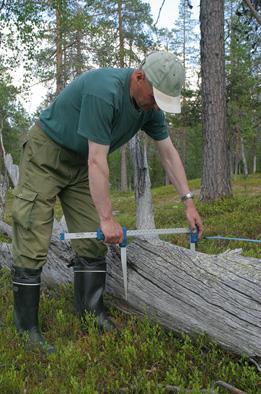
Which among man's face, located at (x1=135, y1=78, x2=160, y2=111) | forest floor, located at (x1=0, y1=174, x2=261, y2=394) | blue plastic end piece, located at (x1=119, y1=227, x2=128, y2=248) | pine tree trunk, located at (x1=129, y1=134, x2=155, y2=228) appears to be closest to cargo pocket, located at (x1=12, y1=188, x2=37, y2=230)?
blue plastic end piece, located at (x1=119, y1=227, x2=128, y2=248)

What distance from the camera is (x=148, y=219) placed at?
7.98 meters

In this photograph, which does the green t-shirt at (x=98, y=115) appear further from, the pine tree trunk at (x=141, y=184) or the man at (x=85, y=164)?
the pine tree trunk at (x=141, y=184)

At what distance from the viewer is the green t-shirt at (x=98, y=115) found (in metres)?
3.30

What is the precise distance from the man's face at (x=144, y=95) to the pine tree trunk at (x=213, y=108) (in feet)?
28.5

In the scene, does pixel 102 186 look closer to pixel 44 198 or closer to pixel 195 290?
pixel 44 198

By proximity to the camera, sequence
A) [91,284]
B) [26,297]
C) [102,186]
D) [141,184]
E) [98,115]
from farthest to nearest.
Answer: [141,184] → [91,284] → [26,297] → [102,186] → [98,115]

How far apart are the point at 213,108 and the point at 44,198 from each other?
9142 millimetres

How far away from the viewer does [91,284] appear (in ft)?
13.3

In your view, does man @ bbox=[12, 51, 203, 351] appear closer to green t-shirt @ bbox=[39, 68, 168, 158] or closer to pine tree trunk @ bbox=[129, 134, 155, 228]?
green t-shirt @ bbox=[39, 68, 168, 158]

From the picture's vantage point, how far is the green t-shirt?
10.8ft

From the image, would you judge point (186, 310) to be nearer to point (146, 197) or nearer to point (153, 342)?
point (153, 342)

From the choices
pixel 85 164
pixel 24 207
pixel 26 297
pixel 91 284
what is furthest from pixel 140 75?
pixel 26 297

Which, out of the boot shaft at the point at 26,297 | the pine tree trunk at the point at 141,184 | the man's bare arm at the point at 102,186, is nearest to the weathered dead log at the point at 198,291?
the man's bare arm at the point at 102,186

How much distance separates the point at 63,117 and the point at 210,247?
366 cm
